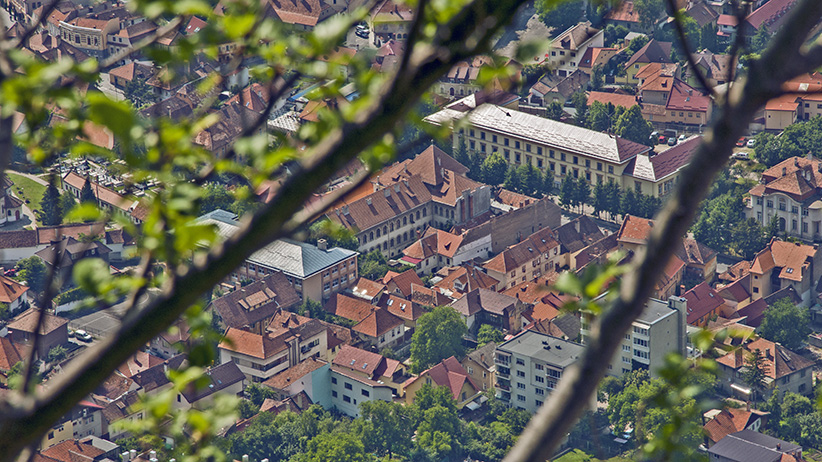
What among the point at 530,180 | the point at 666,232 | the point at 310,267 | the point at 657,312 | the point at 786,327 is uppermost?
the point at 666,232

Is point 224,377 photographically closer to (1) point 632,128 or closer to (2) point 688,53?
(1) point 632,128

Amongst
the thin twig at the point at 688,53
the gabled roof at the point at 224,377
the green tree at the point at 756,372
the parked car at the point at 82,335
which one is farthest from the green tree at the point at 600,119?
the thin twig at the point at 688,53

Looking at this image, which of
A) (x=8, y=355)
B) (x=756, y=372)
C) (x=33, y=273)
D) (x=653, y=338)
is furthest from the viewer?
(x=33, y=273)

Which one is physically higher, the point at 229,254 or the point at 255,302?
the point at 229,254

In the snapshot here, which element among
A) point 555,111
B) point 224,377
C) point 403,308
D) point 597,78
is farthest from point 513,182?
point 224,377

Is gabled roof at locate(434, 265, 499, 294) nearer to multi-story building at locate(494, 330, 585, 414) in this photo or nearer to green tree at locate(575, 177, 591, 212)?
multi-story building at locate(494, 330, 585, 414)

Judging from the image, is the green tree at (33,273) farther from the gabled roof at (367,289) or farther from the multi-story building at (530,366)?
the multi-story building at (530,366)
